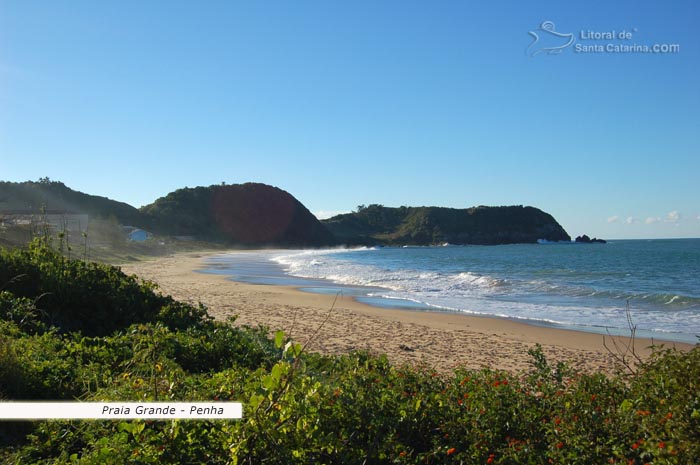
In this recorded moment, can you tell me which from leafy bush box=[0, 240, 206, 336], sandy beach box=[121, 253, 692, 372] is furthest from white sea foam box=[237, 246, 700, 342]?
leafy bush box=[0, 240, 206, 336]

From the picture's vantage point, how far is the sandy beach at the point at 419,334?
8.60 metres

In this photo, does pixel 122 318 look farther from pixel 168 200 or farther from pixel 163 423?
pixel 168 200

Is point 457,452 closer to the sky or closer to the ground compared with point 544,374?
closer to the ground

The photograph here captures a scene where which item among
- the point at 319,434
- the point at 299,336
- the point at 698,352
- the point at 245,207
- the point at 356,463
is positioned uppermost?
the point at 245,207

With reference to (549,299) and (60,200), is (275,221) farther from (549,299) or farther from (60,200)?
(549,299)

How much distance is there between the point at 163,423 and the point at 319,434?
2.76 ft

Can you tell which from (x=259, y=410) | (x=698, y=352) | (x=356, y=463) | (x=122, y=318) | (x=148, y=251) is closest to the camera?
(x=259, y=410)

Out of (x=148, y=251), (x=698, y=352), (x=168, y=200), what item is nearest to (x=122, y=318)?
(x=698, y=352)

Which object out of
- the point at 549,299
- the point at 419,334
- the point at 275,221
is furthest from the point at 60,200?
the point at 419,334

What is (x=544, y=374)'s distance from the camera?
343cm
